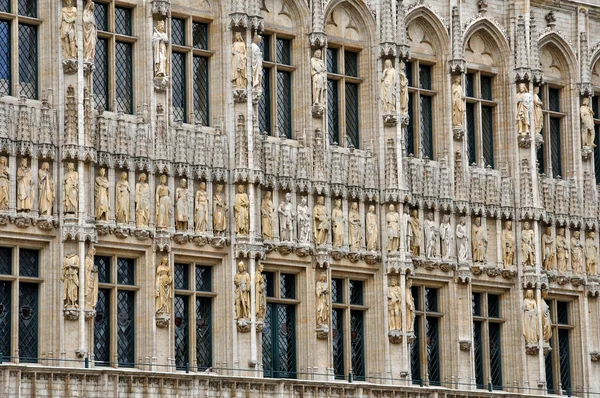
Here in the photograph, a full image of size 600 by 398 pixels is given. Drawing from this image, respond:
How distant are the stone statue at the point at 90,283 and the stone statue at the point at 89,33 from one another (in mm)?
4561

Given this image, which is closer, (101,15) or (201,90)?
(101,15)

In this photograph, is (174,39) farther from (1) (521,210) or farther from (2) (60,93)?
(1) (521,210)

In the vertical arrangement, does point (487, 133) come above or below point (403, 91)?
below

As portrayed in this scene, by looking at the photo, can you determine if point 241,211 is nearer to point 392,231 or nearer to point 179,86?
point 179,86

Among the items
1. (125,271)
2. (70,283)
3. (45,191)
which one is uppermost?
(45,191)

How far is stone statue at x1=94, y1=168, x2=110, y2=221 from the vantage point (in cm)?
→ 4644

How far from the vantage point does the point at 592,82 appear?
193ft

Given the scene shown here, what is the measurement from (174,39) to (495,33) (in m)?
10.9

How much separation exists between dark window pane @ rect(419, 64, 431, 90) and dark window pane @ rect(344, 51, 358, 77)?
2.31 m

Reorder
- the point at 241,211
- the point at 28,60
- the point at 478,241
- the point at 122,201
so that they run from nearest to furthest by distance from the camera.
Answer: the point at 28,60 < the point at 122,201 < the point at 241,211 < the point at 478,241

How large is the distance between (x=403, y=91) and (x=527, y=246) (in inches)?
234

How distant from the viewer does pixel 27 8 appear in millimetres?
46875

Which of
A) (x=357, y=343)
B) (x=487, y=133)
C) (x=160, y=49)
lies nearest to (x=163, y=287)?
(x=160, y=49)

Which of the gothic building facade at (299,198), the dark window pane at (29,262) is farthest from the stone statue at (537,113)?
the dark window pane at (29,262)
